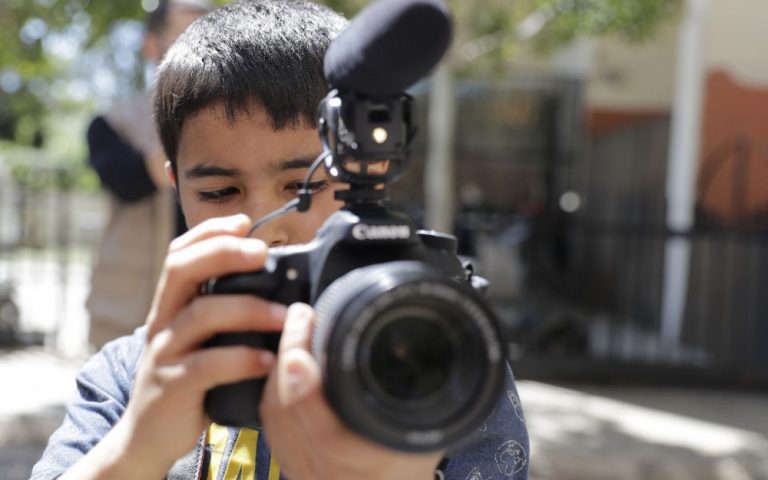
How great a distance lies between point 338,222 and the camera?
1.03 m

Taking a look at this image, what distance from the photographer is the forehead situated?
143 cm

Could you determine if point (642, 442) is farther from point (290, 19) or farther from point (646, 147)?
point (646, 147)

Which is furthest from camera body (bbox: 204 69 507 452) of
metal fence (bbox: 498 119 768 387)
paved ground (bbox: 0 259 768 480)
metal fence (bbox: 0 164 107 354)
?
metal fence (bbox: 0 164 107 354)

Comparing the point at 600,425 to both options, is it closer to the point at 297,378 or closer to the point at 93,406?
the point at 93,406

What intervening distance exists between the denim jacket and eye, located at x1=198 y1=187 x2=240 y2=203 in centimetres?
25

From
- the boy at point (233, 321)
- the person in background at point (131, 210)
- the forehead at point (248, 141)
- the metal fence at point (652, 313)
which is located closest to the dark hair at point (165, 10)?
the person in background at point (131, 210)

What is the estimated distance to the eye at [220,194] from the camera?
1.46m

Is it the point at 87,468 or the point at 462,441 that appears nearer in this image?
the point at 462,441

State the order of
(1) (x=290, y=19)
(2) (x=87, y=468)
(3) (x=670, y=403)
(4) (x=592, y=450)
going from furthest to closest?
1. (3) (x=670, y=403)
2. (4) (x=592, y=450)
3. (1) (x=290, y=19)
4. (2) (x=87, y=468)

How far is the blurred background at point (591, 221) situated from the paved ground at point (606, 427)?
0.02m

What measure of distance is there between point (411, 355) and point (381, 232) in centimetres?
14

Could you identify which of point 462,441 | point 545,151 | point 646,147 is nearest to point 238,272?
point 462,441

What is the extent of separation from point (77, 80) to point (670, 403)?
1102 centimetres

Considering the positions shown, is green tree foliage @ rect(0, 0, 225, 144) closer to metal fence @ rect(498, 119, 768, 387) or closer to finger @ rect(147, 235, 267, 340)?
metal fence @ rect(498, 119, 768, 387)
